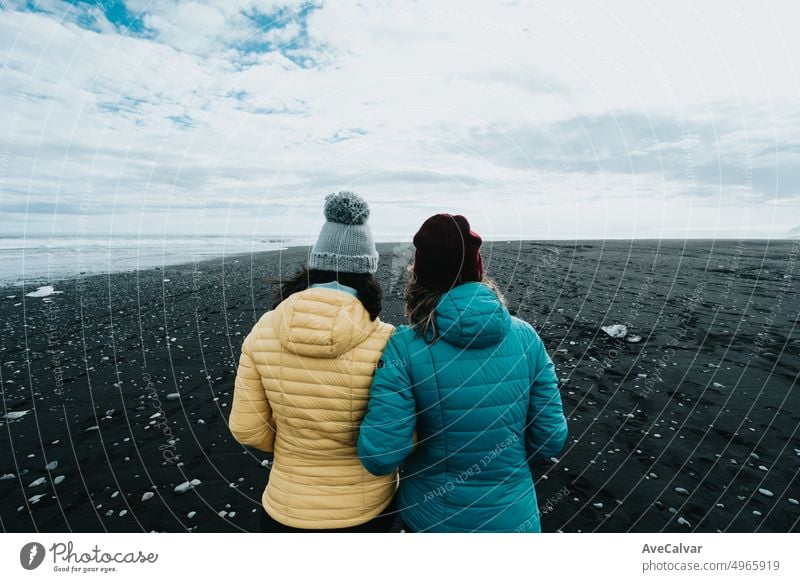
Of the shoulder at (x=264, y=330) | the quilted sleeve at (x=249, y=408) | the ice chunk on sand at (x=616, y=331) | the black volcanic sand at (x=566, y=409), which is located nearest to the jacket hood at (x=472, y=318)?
the shoulder at (x=264, y=330)

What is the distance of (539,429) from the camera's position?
3.13 meters

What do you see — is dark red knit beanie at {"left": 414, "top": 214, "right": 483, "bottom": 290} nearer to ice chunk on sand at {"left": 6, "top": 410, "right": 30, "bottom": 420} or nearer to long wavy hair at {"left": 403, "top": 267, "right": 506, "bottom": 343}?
long wavy hair at {"left": 403, "top": 267, "right": 506, "bottom": 343}

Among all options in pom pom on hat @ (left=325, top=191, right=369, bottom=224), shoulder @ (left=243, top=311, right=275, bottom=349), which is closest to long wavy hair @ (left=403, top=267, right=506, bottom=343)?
pom pom on hat @ (left=325, top=191, right=369, bottom=224)

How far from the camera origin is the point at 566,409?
25.1 ft

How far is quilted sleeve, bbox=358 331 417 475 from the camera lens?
273 centimetres

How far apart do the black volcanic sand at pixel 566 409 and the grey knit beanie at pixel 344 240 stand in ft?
2.51

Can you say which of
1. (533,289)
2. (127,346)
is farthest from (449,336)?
(533,289)

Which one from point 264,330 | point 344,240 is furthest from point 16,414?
point 344,240

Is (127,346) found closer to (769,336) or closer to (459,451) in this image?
(459,451)

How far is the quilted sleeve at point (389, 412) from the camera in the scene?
2734 mm

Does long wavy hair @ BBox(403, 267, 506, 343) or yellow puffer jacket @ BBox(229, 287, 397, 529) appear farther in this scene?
long wavy hair @ BBox(403, 267, 506, 343)
